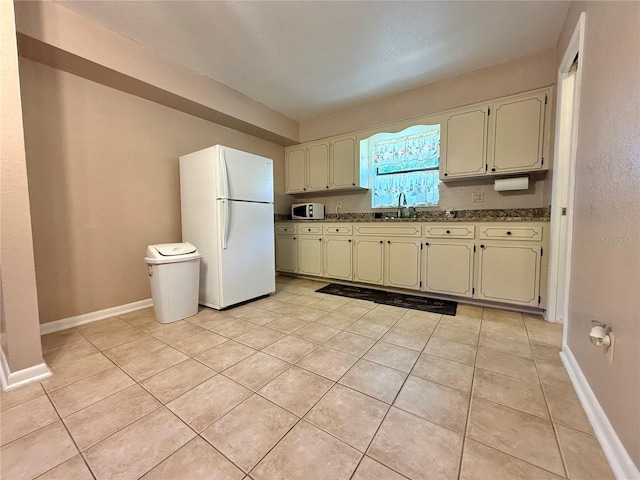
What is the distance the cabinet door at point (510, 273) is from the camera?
2.40 meters

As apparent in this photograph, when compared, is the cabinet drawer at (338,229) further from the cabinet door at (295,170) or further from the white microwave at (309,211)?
the cabinet door at (295,170)

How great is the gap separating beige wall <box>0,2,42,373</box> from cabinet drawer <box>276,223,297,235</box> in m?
2.85

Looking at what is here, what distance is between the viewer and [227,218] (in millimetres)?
2543

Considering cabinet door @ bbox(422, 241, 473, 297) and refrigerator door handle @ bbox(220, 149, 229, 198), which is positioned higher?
refrigerator door handle @ bbox(220, 149, 229, 198)

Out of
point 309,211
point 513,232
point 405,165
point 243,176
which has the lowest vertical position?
point 513,232

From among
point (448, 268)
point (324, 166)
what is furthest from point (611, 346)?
point (324, 166)

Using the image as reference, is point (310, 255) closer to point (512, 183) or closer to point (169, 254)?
point (169, 254)

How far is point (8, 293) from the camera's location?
4.67ft

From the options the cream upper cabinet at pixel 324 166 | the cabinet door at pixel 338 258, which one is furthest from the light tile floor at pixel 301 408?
the cream upper cabinet at pixel 324 166

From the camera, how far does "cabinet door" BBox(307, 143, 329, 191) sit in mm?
3975

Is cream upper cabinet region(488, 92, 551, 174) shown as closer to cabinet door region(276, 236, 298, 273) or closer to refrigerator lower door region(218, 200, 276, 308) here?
refrigerator lower door region(218, 200, 276, 308)

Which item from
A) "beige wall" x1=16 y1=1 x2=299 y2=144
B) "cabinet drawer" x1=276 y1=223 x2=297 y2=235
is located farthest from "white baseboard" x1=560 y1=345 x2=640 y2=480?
"beige wall" x1=16 y1=1 x2=299 y2=144

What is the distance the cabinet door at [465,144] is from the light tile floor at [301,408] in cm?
170

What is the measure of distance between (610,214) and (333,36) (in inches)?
93.2
